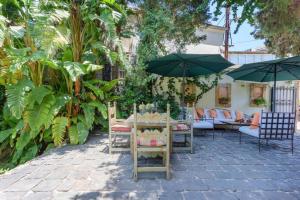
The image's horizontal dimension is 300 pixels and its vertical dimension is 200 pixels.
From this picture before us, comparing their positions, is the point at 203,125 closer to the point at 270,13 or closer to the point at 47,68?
the point at 270,13

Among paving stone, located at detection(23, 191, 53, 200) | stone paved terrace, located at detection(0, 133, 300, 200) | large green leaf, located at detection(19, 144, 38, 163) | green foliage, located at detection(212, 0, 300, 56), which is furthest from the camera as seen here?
large green leaf, located at detection(19, 144, 38, 163)

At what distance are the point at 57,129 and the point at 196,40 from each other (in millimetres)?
5941

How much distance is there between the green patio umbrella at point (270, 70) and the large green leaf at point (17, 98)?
18.6ft

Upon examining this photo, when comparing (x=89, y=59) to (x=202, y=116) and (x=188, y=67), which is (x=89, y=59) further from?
(x=202, y=116)

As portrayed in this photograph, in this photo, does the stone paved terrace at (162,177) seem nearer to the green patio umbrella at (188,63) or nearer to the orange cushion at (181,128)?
the orange cushion at (181,128)

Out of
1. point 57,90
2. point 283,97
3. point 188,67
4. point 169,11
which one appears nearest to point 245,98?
point 283,97

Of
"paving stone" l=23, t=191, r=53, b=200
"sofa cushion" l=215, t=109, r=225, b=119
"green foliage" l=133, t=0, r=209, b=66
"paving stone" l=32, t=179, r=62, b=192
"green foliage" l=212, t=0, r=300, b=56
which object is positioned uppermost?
"green foliage" l=133, t=0, r=209, b=66

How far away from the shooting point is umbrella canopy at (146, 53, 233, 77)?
630cm

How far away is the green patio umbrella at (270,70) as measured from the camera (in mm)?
5848

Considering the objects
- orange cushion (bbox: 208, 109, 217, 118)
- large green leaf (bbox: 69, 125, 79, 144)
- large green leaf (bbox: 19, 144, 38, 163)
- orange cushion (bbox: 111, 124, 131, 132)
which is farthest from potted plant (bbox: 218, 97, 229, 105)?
large green leaf (bbox: 19, 144, 38, 163)

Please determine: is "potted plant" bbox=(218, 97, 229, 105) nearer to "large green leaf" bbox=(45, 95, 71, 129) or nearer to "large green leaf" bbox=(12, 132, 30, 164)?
"large green leaf" bbox=(45, 95, 71, 129)

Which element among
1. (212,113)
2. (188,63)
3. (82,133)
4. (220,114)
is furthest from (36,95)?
(220,114)

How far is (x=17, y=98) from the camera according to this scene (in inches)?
202

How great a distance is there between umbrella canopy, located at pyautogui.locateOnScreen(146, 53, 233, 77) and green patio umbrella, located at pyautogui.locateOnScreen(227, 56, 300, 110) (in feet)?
1.81
